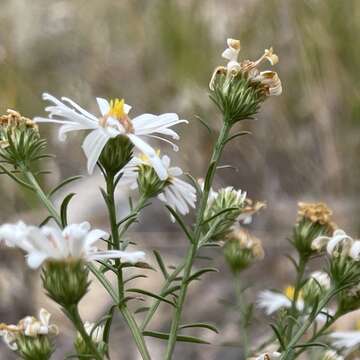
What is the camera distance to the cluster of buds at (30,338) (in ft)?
3.49

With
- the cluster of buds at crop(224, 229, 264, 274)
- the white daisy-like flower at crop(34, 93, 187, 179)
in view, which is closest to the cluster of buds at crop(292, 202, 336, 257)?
the cluster of buds at crop(224, 229, 264, 274)

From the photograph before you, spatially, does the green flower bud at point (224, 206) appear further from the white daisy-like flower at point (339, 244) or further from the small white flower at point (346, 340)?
the small white flower at point (346, 340)

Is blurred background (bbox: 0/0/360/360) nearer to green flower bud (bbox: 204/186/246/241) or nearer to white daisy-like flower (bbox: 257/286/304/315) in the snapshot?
white daisy-like flower (bbox: 257/286/304/315)

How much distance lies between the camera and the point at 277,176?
383 cm

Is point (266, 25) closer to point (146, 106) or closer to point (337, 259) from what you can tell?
point (146, 106)

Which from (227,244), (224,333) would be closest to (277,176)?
(224,333)

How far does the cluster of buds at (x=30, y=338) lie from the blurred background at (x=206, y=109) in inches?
72.5

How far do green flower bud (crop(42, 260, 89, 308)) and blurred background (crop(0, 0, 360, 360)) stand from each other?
2.09m

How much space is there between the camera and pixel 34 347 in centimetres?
107

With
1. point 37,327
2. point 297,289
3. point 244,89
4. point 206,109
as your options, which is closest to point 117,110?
point 244,89

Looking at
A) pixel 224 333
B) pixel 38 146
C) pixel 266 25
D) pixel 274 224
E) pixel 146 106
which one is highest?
pixel 266 25

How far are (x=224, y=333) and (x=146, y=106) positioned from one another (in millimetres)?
1337

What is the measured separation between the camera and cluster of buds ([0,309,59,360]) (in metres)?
1.06

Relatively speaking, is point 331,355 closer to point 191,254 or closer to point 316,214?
point 316,214
